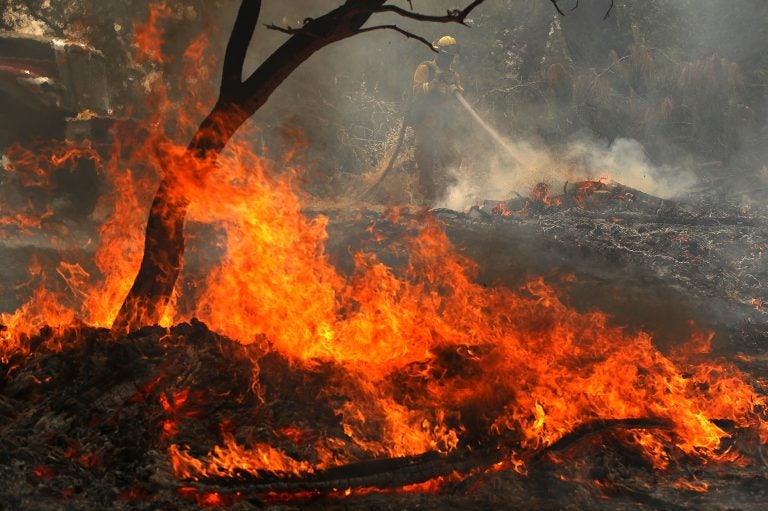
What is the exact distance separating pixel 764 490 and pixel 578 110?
16.2 metres

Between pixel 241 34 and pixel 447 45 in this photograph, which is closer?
pixel 241 34

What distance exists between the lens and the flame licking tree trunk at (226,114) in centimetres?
486

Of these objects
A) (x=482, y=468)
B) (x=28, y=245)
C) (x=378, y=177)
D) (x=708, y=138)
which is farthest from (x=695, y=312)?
(x=708, y=138)

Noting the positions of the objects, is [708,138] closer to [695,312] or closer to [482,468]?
[695,312]

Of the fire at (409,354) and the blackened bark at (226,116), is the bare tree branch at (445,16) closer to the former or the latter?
the blackened bark at (226,116)

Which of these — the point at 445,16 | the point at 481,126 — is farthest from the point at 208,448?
the point at 481,126

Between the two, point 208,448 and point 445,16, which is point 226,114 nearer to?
point 445,16

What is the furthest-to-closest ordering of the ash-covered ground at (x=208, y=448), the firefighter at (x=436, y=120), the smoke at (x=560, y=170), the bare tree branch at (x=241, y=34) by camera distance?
the smoke at (x=560, y=170), the firefighter at (x=436, y=120), the bare tree branch at (x=241, y=34), the ash-covered ground at (x=208, y=448)

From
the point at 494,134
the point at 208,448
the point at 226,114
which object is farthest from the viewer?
the point at 494,134

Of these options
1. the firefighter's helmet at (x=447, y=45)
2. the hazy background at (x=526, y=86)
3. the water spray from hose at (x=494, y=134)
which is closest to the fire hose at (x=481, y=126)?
the water spray from hose at (x=494, y=134)

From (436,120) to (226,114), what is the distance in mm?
11506

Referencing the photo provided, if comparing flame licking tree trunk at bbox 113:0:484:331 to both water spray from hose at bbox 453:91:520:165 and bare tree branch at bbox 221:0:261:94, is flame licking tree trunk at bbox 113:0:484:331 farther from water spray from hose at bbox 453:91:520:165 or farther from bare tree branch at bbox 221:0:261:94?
water spray from hose at bbox 453:91:520:165

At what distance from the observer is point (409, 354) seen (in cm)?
554

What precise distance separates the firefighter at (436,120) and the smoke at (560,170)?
0.50 metres
